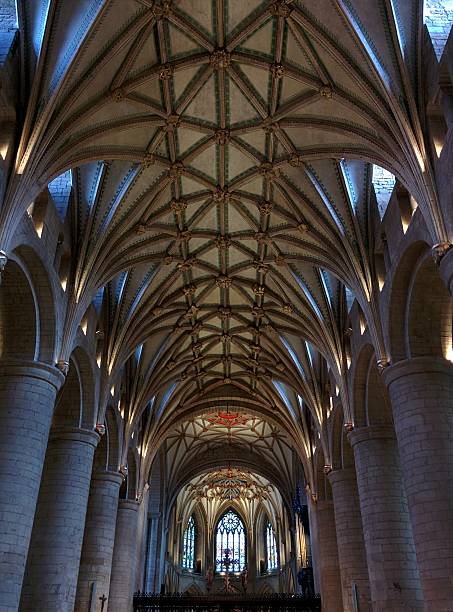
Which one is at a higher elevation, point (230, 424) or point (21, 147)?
point (230, 424)

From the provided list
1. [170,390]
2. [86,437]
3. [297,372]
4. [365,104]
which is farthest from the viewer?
[170,390]

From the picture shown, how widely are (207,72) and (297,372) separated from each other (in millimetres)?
15074

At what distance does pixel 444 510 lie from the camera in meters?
12.8

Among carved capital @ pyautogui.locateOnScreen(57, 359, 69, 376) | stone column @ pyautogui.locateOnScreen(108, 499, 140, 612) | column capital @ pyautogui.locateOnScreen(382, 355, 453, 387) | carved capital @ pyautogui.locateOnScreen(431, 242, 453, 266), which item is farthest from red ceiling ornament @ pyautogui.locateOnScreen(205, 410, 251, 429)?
carved capital @ pyautogui.locateOnScreen(431, 242, 453, 266)

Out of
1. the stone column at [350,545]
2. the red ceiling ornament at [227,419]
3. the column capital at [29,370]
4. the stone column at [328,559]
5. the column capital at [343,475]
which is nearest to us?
the column capital at [29,370]

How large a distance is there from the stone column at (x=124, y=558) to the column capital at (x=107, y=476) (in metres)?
4.08

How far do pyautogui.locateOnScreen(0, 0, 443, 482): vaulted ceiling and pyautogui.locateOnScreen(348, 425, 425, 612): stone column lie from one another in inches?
141

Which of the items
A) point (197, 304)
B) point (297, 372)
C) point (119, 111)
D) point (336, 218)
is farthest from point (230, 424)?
point (119, 111)

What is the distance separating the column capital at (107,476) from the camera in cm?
2334

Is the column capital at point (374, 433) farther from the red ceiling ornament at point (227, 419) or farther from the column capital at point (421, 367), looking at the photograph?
the red ceiling ornament at point (227, 419)

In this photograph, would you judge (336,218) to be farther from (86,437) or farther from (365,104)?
(86,437)

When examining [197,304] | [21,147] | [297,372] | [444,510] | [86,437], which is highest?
[197,304]

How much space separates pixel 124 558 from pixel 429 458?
56.6ft

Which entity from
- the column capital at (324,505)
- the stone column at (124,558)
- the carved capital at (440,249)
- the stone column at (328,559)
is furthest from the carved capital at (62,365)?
the column capital at (324,505)
